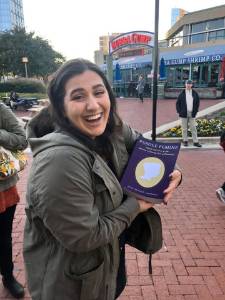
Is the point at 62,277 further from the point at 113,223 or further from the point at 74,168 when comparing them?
the point at 74,168

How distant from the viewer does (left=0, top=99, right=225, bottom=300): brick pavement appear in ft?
9.30

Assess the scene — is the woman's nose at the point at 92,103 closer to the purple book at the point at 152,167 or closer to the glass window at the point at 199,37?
the purple book at the point at 152,167

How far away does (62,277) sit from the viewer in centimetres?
135

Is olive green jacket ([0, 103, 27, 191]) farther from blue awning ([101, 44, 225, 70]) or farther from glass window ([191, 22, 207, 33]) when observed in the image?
glass window ([191, 22, 207, 33])

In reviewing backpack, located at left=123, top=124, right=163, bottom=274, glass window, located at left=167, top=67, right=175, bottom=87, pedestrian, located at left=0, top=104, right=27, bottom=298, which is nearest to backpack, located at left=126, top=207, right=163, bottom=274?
backpack, located at left=123, top=124, right=163, bottom=274

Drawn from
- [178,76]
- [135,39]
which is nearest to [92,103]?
[135,39]

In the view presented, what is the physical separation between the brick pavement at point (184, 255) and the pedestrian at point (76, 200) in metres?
1.52

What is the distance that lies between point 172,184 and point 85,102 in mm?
622

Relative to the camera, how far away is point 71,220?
121 cm

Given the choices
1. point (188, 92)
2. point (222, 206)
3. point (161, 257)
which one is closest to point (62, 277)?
point (161, 257)

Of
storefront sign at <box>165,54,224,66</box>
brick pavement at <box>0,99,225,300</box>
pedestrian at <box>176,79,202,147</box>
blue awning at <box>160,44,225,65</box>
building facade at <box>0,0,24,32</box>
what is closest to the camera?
brick pavement at <box>0,99,225,300</box>

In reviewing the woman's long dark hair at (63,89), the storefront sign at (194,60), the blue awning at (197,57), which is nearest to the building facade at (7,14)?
the blue awning at (197,57)

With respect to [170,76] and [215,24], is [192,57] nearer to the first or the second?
[170,76]

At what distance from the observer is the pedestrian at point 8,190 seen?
2.44m
